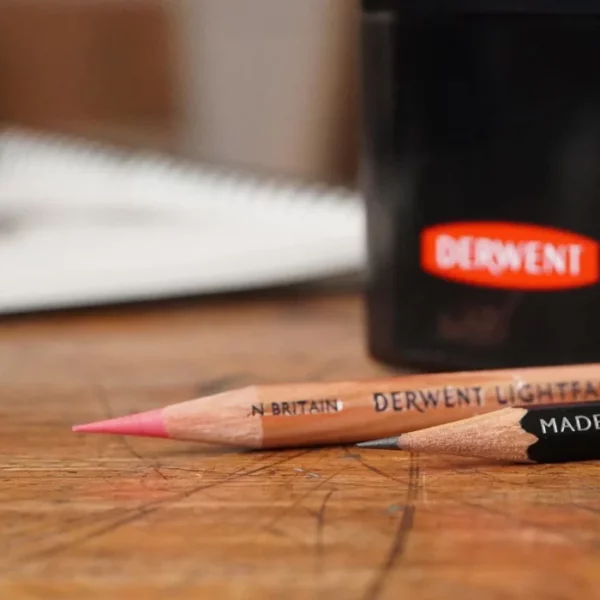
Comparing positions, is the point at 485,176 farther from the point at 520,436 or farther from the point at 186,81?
the point at 186,81

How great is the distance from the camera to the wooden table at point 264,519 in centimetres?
24

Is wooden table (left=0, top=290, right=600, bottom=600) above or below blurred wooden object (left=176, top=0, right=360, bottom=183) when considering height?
below

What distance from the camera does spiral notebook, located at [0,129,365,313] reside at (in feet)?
1.81

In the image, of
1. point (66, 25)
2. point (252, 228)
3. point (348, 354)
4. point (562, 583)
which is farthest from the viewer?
point (66, 25)

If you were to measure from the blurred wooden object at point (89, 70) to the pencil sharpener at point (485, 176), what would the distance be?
51cm

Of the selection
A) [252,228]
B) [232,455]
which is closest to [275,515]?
[232,455]

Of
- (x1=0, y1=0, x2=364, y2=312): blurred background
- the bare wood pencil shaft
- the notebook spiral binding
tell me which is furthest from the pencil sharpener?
(x1=0, y1=0, x2=364, y2=312): blurred background

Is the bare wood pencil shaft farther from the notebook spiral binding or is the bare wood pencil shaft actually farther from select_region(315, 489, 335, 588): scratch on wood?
the notebook spiral binding

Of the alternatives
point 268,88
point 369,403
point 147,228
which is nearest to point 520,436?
point 369,403

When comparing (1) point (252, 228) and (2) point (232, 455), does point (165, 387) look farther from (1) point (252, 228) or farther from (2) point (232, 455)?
(1) point (252, 228)

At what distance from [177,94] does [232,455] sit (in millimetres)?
611

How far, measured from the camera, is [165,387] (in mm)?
415

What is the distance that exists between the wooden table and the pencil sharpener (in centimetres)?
9

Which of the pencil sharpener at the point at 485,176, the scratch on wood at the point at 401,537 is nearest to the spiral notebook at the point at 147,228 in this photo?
the pencil sharpener at the point at 485,176
